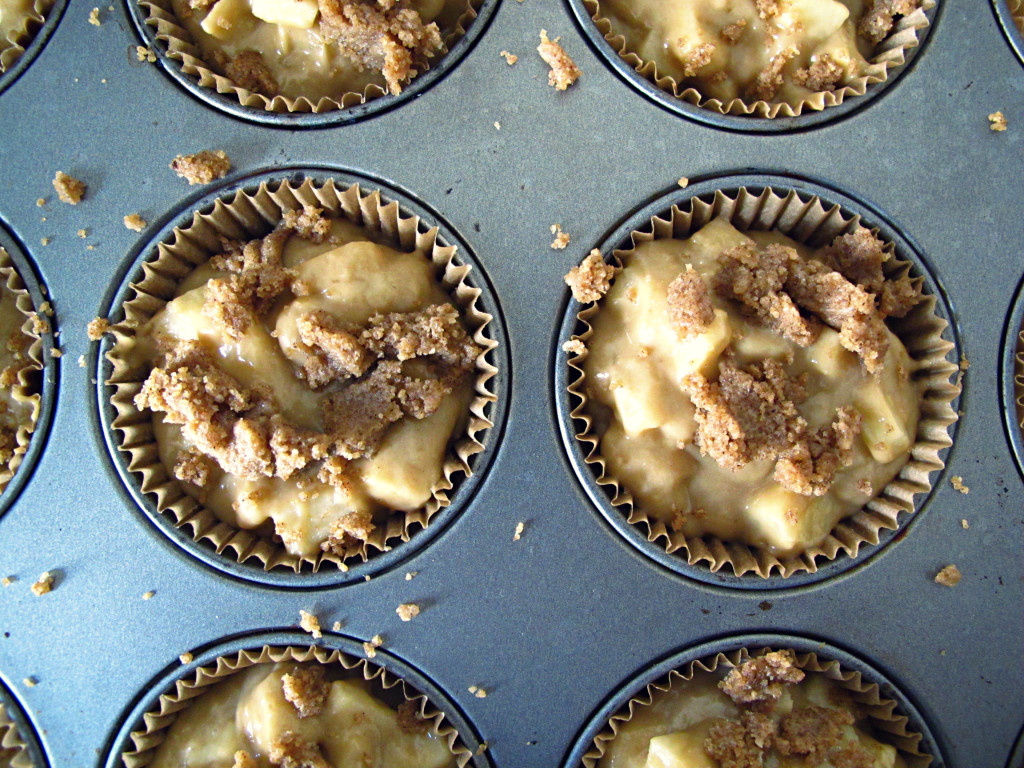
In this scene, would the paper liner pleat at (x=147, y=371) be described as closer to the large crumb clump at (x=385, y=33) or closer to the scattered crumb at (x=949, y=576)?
the large crumb clump at (x=385, y=33)

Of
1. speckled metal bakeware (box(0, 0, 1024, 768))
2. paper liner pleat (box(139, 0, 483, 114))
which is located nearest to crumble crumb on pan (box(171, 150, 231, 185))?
speckled metal bakeware (box(0, 0, 1024, 768))

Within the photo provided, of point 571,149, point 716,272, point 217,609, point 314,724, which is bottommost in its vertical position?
point 314,724

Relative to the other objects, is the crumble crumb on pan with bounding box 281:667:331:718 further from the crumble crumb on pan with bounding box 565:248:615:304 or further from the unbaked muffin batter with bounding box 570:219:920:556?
the crumble crumb on pan with bounding box 565:248:615:304

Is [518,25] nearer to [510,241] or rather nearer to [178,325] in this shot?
[510,241]

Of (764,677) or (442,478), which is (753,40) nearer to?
(442,478)

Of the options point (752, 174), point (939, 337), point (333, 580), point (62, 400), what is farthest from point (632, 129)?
point (62, 400)

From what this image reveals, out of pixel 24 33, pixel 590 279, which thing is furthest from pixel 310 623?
pixel 24 33

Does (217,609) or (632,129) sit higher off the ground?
(632,129)
